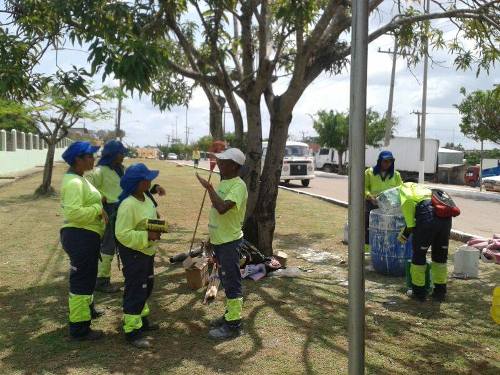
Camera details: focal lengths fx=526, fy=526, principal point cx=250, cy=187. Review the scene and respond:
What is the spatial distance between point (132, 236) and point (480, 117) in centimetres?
2439

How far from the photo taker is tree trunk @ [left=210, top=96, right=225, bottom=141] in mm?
9484

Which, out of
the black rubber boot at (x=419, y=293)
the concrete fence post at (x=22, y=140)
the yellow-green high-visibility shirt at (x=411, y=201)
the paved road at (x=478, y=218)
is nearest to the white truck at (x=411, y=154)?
the paved road at (x=478, y=218)

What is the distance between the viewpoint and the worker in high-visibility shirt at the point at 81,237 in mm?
4324

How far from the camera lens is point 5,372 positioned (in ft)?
12.7

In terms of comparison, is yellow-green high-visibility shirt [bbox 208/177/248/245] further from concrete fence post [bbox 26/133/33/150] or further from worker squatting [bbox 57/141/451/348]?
concrete fence post [bbox 26/133/33/150]

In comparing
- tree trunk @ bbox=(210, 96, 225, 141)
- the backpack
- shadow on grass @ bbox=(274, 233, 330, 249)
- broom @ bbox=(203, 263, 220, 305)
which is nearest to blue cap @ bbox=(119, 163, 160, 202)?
broom @ bbox=(203, 263, 220, 305)

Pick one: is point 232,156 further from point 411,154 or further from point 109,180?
point 411,154

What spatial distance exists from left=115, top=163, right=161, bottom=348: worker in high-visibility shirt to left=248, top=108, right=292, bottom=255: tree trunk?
2857 millimetres

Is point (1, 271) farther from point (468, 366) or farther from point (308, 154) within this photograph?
point (308, 154)

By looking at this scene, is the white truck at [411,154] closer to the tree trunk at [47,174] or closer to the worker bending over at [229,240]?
the tree trunk at [47,174]

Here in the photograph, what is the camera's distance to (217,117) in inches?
376

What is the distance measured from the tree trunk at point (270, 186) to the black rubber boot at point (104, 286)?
6.77 feet

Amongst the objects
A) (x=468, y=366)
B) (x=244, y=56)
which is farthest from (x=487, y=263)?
(x=244, y=56)

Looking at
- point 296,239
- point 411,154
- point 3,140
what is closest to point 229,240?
point 296,239
